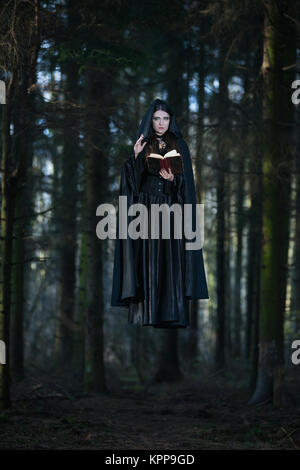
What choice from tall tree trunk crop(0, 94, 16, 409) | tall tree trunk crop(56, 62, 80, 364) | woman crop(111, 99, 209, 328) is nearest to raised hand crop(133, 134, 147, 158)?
woman crop(111, 99, 209, 328)

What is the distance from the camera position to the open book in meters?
5.73

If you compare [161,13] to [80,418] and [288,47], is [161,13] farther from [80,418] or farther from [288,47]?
[80,418]

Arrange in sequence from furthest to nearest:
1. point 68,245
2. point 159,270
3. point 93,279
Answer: point 68,245, point 93,279, point 159,270

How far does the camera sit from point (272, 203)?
37.9ft

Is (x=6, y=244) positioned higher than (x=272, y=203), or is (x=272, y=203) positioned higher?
(x=272, y=203)

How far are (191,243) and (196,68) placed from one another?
34.2ft

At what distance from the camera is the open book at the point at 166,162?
5.73 metres

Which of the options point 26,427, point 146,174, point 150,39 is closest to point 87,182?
point 150,39

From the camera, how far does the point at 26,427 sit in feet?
27.6

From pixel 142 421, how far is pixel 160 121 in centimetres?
619

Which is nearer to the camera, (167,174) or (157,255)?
(157,255)

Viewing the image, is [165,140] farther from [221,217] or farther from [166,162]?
[221,217]

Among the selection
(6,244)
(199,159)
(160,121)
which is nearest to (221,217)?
(199,159)

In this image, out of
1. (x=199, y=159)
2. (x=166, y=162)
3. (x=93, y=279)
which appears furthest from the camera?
(x=93, y=279)
